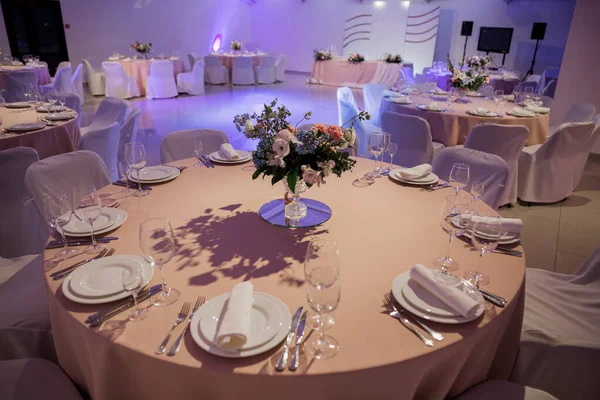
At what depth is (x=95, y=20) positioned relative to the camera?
11648mm

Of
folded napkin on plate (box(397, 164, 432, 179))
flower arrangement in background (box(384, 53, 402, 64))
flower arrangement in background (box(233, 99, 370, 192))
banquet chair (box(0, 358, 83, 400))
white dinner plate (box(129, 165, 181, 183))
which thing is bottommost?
banquet chair (box(0, 358, 83, 400))

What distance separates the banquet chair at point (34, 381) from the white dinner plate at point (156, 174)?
0.96 m

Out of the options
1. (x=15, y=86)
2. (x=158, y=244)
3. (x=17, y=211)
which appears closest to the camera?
(x=158, y=244)

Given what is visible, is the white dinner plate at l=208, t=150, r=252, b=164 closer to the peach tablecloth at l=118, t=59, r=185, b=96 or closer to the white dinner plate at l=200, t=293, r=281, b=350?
the white dinner plate at l=200, t=293, r=281, b=350

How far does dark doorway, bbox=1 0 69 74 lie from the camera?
10.7m

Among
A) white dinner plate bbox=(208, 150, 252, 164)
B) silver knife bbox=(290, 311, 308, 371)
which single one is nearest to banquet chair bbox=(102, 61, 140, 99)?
white dinner plate bbox=(208, 150, 252, 164)

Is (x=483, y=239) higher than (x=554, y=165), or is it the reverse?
(x=483, y=239)

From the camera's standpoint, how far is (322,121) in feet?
25.2

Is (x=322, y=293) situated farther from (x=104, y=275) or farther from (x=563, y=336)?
(x=563, y=336)

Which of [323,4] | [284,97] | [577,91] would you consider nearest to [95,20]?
[284,97]

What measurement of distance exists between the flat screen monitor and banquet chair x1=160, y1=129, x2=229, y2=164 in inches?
486

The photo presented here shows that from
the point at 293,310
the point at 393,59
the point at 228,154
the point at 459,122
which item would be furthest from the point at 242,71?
the point at 293,310

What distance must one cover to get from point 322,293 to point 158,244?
0.54 meters

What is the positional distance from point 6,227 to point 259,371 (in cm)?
256
